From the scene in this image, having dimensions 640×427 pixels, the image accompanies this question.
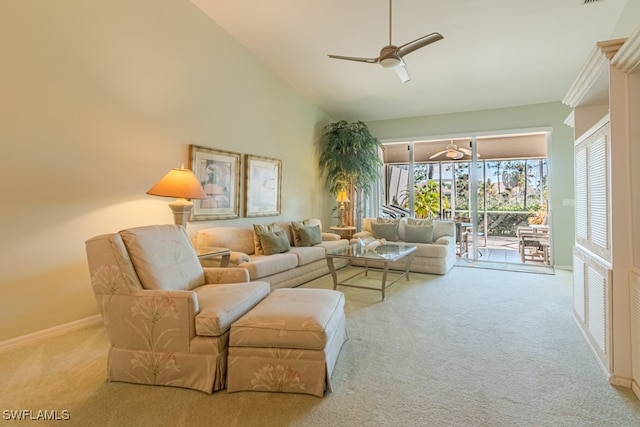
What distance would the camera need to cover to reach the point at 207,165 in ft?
12.8

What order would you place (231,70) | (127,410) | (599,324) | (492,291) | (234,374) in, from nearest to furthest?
(127,410)
(234,374)
(599,324)
(492,291)
(231,70)

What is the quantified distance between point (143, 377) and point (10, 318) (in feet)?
4.72

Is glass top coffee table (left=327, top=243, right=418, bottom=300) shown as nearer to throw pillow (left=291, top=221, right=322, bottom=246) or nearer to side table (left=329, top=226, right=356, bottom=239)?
throw pillow (left=291, top=221, right=322, bottom=246)

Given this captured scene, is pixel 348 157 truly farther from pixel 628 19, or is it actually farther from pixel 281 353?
pixel 281 353

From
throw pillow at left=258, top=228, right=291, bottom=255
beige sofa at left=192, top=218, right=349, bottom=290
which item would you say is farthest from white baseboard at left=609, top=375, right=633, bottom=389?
throw pillow at left=258, top=228, right=291, bottom=255

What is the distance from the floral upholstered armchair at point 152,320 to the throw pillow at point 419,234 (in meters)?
3.87

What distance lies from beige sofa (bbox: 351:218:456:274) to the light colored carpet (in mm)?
1840

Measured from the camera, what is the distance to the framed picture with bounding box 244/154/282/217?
4523 mm

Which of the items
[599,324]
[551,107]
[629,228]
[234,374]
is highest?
[551,107]

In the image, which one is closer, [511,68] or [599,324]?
[599,324]

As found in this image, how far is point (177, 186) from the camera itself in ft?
9.46

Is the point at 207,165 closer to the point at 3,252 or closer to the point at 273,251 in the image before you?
the point at 273,251

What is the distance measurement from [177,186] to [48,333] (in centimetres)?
159

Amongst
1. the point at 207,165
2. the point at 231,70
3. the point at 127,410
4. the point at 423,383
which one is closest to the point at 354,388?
the point at 423,383
